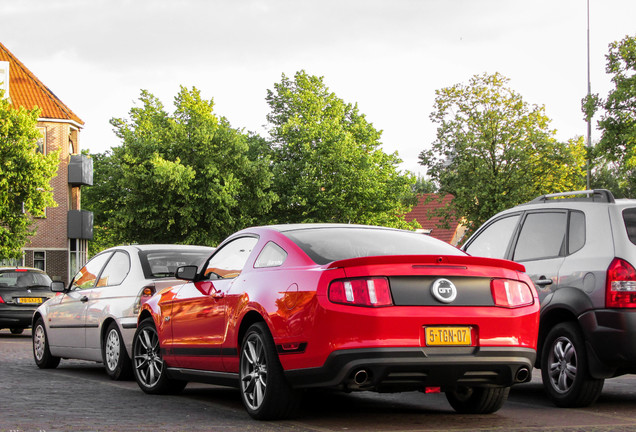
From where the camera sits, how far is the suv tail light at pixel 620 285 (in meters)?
7.97

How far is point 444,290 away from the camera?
6.75 metres

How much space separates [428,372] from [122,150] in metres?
41.3

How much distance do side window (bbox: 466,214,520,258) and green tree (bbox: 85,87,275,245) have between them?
1361 inches

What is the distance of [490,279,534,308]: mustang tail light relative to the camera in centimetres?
697

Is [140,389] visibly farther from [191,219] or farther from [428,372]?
[191,219]

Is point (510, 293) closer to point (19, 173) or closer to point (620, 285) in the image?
point (620, 285)

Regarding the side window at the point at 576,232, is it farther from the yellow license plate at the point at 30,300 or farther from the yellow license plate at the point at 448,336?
the yellow license plate at the point at 30,300

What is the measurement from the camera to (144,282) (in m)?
10.7

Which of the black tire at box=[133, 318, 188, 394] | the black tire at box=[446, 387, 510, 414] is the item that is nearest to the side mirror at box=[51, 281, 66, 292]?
the black tire at box=[133, 318, 188, 394]

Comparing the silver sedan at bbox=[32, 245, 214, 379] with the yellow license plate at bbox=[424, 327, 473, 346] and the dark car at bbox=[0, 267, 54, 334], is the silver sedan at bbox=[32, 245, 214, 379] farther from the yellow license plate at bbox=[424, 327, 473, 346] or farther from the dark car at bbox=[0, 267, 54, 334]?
the dark car at bbox=[0, 267, 54, 334]

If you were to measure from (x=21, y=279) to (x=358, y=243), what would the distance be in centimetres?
1634

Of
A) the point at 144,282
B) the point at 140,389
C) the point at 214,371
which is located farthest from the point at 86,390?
the point at 214,371

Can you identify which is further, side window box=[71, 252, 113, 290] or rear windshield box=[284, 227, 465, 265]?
side window box=[71, 252, 113, 290]

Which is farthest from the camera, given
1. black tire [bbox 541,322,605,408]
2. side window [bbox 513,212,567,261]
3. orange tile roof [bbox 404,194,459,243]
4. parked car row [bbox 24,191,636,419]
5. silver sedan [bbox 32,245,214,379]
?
orange tile roof [bbox 404,194,459,243]
